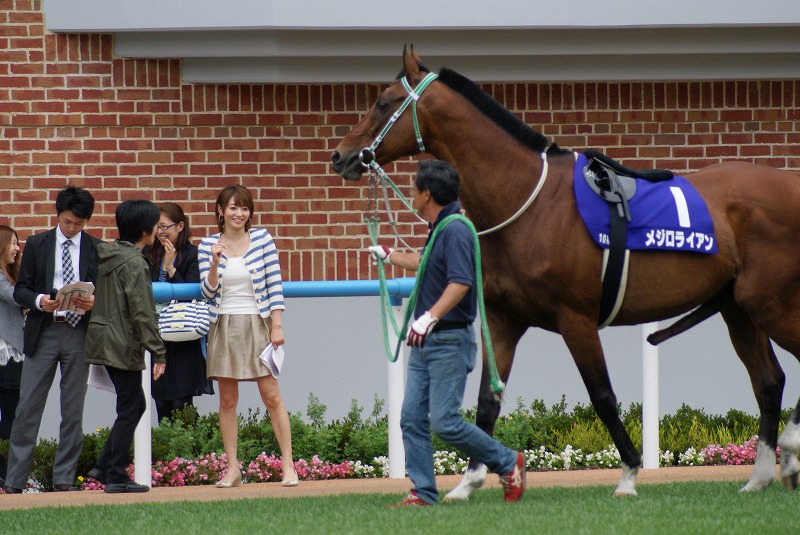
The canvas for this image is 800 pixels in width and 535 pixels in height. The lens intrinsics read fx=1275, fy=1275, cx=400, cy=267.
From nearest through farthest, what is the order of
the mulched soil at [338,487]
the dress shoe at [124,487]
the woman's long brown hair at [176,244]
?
the mulched soil at [338,487] < the dress shoe at [124,487] < the woman's long brown hair at [176,244]

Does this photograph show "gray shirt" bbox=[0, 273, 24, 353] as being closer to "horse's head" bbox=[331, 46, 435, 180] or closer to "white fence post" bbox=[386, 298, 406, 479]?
"white fence post" bbox=[386, 298, 406, 479]

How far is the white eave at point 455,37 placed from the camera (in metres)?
9.42

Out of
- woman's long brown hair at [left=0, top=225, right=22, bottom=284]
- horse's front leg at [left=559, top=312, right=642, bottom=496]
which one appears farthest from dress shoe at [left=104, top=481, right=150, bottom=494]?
horse's front leg at [left=559, top=312, right=642, bottom=496]

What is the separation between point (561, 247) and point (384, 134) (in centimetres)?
111

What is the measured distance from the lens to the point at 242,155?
10.4m

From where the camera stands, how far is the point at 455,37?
9.88 meters

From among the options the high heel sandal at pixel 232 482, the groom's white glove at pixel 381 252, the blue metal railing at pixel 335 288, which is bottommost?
the high heel sandal at pixel 232 482

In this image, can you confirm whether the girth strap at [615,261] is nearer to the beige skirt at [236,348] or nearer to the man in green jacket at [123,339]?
the beige skirt at [236,348]

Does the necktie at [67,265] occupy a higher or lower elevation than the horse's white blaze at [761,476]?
higher

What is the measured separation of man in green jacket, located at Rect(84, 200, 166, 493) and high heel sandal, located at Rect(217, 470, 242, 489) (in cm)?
44

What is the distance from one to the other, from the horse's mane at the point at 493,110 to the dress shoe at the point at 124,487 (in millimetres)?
3066

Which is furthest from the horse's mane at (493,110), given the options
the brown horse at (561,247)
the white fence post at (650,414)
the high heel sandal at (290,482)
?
the high heel sandal at (290,482)

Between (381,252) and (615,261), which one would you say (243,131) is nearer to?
(381,252)

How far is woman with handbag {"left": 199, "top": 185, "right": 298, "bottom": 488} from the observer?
7.80 metres
